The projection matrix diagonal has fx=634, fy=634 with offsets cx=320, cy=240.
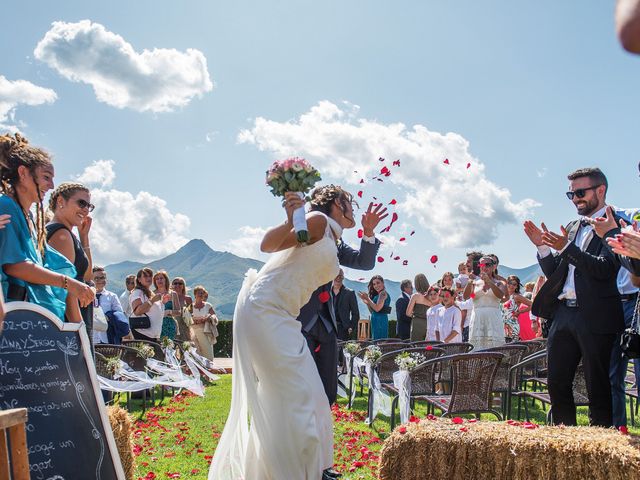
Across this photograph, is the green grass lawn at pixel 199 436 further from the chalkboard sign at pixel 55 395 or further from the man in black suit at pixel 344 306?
the man in black suit at pixel 344 306

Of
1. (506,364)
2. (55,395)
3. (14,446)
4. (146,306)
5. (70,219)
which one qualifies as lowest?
(506,364)

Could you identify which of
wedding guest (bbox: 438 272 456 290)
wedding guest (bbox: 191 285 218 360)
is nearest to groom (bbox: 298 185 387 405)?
wedding guest (bbox: 438 272 456 290)

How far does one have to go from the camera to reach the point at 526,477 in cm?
380

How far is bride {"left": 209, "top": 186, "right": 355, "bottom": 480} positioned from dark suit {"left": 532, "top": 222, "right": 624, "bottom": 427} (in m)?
2.06

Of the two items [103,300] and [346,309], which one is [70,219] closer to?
[103,300]

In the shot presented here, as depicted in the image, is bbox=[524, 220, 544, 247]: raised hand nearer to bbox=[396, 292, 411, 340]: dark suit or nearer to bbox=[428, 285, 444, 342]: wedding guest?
bbox=[428, 285, 444, 342]: wedding guest

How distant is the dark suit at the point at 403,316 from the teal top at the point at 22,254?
11039 mm

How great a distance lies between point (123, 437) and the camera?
4.72 metres

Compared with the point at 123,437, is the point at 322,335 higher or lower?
higher

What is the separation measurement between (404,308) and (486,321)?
4559 mm

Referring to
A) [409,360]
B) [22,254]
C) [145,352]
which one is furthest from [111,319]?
[22,254]

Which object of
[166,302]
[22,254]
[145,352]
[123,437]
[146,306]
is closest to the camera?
[22,254]

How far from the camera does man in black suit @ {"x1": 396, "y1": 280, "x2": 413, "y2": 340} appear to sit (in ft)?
47.9

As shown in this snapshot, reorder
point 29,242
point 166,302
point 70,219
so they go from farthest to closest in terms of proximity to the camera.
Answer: point 166,302 < point 70,219 < point 29,242
